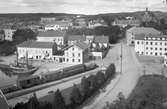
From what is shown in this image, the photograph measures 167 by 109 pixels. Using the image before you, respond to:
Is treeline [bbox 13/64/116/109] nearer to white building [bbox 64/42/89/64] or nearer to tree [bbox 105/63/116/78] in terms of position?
tree [bbox 105/63/116/78]

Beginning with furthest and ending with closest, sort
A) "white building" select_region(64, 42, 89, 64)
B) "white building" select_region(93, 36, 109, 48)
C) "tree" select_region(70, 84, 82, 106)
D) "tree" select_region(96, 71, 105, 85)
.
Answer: "white building" select_region(93, 36, 109, 48), "white building" select_region(64, 42, 89, 64), "tree" select_region(96, 71, 105, 85), "tree" select_region(70, 84, 82, 106)

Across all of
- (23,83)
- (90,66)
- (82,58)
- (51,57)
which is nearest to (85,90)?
(23,83)

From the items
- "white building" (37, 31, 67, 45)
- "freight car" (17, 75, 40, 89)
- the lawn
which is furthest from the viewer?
"white building" (37, 31, 67, 45)

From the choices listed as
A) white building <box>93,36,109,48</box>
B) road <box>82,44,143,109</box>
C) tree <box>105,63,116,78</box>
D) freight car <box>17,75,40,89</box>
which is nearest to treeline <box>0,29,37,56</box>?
white building <box>93,36,109,48</box>

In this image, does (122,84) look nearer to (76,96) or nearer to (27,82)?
(76,96)

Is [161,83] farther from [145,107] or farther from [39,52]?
[39,52]
